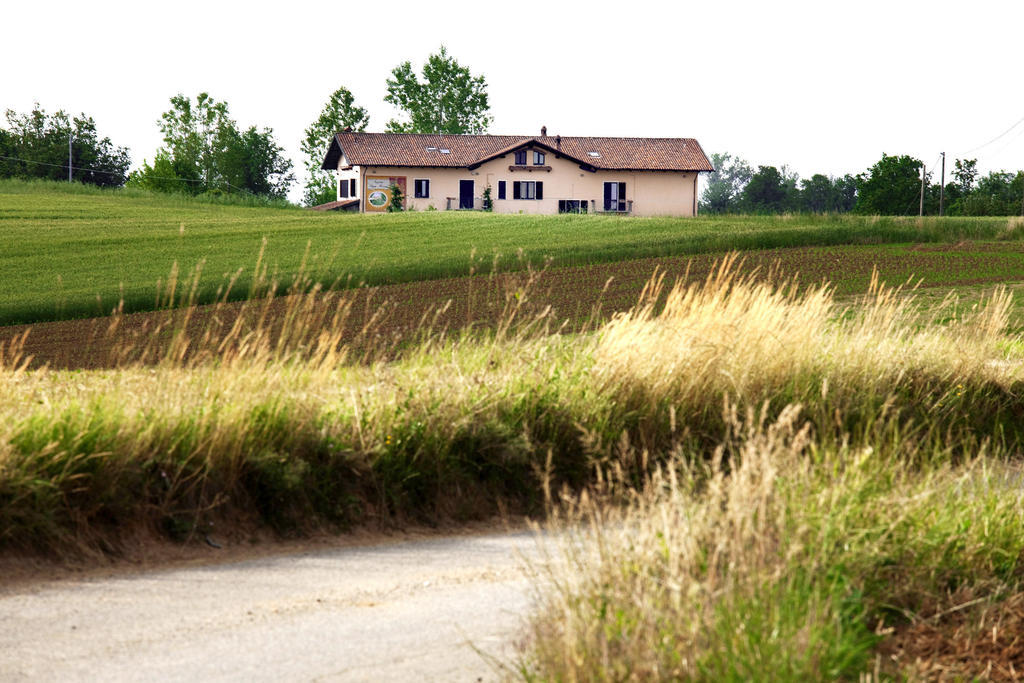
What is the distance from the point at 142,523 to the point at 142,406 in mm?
820

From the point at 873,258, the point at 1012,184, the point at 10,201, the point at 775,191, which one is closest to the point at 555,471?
the point at 873,258

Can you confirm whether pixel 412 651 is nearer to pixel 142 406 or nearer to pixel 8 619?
pixel 8 619

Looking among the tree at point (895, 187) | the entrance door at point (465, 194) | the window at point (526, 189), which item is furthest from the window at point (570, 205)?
the tree at point (895, 187)

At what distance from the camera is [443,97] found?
268 ft

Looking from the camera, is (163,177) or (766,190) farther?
(766,190)

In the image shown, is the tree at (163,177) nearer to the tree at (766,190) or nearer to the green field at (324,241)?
the green field at (324,241)

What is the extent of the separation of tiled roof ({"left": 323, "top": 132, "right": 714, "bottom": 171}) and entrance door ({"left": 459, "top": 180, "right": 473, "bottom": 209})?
1658 millimetres

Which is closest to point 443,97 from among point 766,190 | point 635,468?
point 766,190

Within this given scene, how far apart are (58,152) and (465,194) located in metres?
37.7

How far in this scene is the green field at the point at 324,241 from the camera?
84.4 feet

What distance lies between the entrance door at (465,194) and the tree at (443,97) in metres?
16.5

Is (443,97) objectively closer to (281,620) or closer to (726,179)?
(281,620)

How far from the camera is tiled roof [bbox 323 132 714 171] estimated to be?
6412cm

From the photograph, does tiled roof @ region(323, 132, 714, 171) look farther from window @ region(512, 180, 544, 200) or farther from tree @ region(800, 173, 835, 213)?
tree @ region(800, 173, 835, 213)
